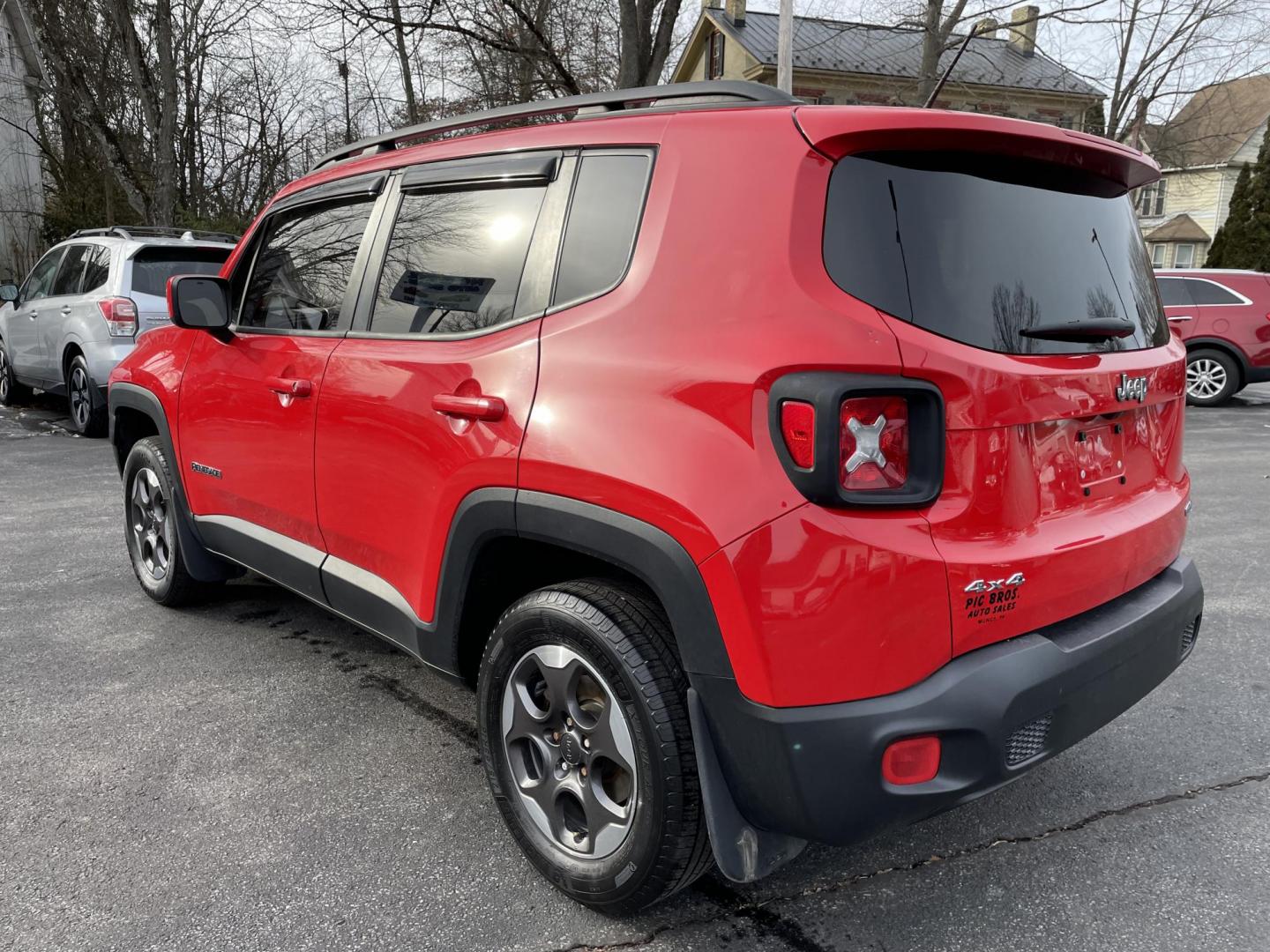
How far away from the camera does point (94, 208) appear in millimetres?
20859

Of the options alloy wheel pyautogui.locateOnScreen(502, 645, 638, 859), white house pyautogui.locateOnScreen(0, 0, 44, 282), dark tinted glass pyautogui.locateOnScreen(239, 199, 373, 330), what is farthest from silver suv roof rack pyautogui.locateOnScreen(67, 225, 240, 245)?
white house pyautogui.locateOnScreen(0, 0, 44, 282)

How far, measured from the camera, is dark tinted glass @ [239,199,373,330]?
10.1ft

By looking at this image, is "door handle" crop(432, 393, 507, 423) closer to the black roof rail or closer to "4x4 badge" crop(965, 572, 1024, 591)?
the black roof rail

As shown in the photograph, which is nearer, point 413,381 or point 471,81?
point 413,381

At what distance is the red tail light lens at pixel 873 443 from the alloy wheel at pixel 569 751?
0.72 m

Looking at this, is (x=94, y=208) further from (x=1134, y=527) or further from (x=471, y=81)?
(x=1134, y=527)

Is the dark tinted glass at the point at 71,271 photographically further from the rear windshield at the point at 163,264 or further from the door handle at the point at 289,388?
the door handle at the point at 289,388

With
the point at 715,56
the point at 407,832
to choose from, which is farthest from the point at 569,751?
the point at 715,56

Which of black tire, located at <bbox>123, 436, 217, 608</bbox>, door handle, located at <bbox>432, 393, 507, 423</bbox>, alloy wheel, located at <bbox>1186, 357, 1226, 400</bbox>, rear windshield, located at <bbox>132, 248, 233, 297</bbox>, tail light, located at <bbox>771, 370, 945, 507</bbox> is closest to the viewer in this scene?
tail light, located at <bbox>771, 370, 945, 507</bbox>

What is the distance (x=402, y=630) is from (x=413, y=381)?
72cm

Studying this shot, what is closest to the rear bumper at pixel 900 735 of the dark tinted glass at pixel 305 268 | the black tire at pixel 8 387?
the dark tinted glass at pixel 305 268

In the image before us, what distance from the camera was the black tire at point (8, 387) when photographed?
36.1 feet

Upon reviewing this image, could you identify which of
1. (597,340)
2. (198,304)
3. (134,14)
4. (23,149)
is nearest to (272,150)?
(23,149)

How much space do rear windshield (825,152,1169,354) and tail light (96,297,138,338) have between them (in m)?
8.19
